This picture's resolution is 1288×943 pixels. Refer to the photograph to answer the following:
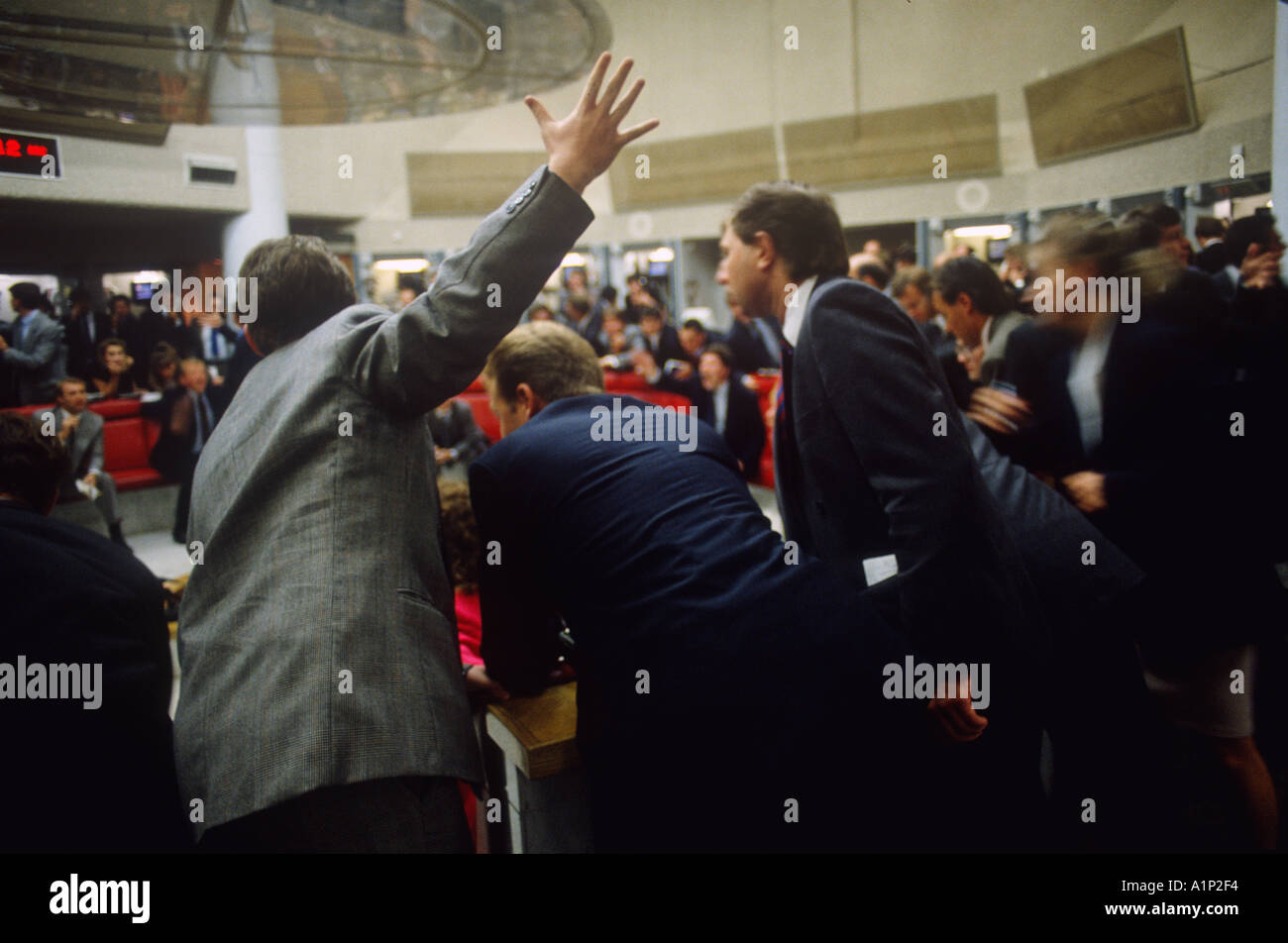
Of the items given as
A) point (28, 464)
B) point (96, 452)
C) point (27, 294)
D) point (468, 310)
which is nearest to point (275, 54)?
point (96, 452)

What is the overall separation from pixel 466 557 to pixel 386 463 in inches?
29.7

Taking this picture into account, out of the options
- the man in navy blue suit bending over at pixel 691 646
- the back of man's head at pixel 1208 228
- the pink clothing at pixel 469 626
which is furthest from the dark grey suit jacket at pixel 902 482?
the back of man's head at pixel 1208 228

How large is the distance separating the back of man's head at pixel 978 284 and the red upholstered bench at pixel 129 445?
3258 millimetres

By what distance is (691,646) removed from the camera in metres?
1.10

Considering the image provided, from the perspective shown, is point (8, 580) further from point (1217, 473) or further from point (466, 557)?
point (1217, 473)

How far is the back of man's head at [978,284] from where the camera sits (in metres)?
2.65

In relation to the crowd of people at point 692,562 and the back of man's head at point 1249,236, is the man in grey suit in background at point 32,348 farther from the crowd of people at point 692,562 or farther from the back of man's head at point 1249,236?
the back of man's head at point 1249,236

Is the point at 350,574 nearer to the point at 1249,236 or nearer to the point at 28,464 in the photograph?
the point at 28,464

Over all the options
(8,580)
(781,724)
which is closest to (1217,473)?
(781,724)

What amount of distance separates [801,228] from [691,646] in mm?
809

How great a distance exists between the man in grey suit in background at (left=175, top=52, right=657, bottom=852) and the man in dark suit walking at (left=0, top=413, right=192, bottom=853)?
8 cm

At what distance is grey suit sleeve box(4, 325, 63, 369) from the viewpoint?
167 centimetres
